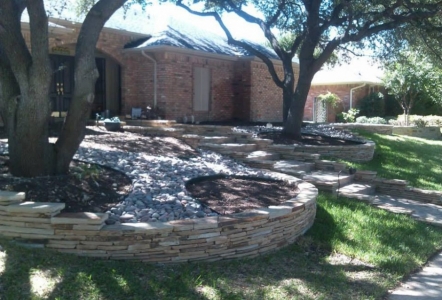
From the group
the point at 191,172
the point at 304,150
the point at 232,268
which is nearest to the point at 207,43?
the point at 304,150

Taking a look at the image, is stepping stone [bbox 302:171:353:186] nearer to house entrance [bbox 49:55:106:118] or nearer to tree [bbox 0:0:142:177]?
tree [bbox 0:0:142:177]

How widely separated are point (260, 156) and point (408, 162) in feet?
15.7

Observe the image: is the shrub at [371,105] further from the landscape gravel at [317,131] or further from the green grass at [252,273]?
the green grass at [252,273]

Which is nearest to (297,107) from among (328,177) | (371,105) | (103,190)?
(328,177)

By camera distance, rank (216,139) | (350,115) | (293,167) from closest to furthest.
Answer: (293,167), (216,139), (350,115)

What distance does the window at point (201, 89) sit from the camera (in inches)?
643

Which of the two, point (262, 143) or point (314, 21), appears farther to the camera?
point (314, 21)

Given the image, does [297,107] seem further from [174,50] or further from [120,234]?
[120,234]

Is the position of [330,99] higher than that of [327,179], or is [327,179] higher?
[330,99]

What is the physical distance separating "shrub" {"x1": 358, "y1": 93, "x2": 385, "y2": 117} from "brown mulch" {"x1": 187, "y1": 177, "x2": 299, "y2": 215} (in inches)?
825

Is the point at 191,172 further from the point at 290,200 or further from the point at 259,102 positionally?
the point at 259,102

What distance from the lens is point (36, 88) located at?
18.1ft

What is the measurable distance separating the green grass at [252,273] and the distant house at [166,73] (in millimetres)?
9671

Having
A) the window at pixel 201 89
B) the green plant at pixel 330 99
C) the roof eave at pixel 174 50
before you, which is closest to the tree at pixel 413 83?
the green plant at pixel 330 99
